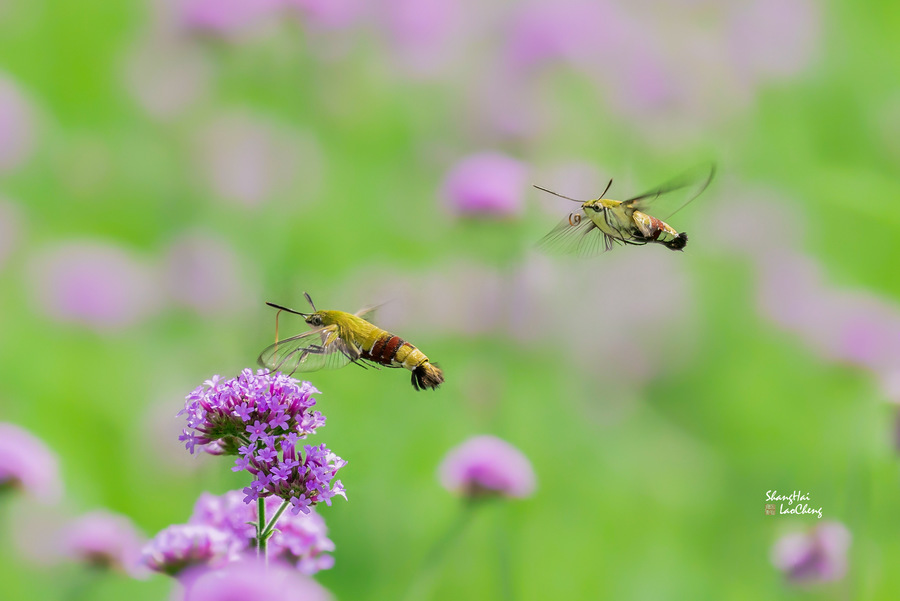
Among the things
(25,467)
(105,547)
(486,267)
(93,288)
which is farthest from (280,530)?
(93,288)

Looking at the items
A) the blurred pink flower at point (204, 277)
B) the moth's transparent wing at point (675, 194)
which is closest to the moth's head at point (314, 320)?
the moth's transparent wing at point (675, 194)

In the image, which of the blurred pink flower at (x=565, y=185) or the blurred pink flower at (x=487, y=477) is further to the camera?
the blurred pink flower at (x=565, y=185)

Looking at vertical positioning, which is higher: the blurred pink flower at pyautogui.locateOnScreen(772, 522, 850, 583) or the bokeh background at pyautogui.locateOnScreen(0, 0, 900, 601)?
the bokeh background at pyautogui.locateOnScreen(0, 0, 900, 601)

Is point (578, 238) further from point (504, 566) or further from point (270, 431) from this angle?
point (504, 566)

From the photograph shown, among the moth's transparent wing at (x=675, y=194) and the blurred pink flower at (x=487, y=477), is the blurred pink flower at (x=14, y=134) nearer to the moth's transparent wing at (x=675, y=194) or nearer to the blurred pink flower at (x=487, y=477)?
the blurred pink flower at (x=487, y=477)

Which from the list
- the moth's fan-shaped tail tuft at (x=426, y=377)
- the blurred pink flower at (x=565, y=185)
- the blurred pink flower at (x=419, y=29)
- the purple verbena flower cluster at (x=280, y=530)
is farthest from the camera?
the blurred pink flower at (x=419, y=29)

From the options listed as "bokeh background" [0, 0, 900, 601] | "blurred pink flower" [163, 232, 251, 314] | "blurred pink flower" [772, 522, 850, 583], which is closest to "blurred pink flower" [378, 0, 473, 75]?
"bokeh background" [0, 0, 900, 601]

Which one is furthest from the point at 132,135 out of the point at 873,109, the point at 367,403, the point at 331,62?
the point at 873,109

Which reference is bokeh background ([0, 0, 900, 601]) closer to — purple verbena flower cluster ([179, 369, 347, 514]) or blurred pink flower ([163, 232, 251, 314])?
blurred pink flower ([163, 232, 251, 314])
